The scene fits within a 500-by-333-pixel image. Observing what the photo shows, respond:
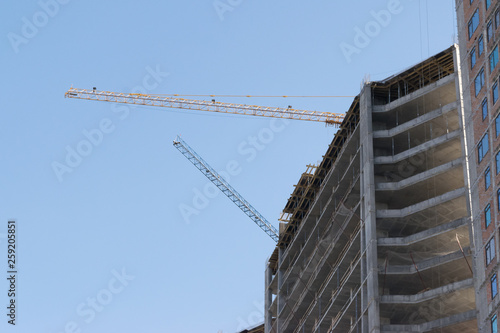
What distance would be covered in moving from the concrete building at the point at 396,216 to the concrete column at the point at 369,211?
104 mm

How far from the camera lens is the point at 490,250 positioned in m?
86.4

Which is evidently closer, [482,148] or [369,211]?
[482,148]

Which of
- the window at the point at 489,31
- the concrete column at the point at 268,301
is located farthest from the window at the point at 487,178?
the concrete column at the point at 268,301

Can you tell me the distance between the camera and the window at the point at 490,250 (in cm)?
8593

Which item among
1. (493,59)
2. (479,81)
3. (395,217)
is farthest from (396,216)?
(493,59)

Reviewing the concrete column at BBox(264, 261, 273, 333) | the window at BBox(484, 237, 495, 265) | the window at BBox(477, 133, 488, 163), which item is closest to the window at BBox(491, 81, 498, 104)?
the window at BBox(477, 133, 488, 163)

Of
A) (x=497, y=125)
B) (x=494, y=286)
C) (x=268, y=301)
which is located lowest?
(x=494, y=286)

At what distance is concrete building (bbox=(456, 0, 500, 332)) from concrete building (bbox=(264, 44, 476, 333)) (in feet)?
11.1

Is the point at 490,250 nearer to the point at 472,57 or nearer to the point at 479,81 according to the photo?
the point at 479,81

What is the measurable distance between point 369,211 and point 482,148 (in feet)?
56.0

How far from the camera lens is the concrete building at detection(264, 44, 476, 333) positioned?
9919 centimetres

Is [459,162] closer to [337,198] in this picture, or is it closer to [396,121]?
[396,121]

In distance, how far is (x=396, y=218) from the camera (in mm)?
104938

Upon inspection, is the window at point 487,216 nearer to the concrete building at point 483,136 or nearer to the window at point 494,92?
the concrete building at point 483,136
